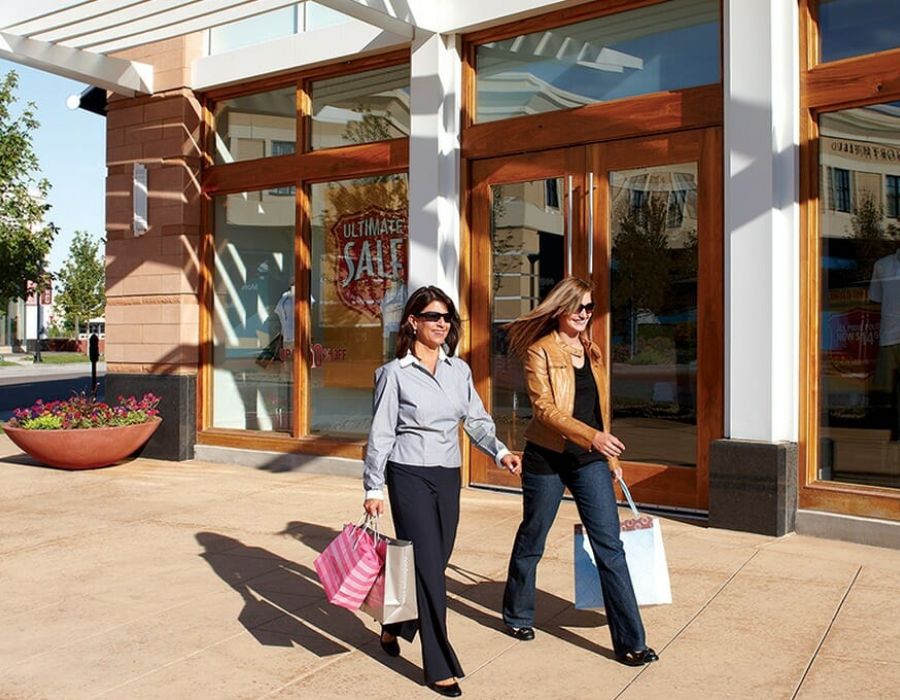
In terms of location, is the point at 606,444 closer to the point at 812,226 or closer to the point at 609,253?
the point at 812,226

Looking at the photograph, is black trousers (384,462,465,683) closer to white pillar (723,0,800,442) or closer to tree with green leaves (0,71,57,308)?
white pillar (723,0,800,442)

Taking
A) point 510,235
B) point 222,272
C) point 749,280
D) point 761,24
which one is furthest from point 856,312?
point 222,272

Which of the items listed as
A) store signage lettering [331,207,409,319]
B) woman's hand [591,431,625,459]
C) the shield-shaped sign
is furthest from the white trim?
woman's hand [591,431,625,459]

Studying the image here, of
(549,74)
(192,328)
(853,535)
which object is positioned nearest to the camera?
(853,535)

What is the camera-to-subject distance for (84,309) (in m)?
65.1

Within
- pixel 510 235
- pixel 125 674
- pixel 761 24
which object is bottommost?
pixel 125 674

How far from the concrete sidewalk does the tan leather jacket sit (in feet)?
3.25

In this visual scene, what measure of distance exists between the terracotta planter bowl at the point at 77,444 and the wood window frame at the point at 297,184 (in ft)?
3.29

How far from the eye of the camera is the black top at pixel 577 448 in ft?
14.7

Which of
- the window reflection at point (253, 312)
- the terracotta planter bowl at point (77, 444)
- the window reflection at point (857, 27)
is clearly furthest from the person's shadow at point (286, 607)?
the window reflection at point (857, 27)

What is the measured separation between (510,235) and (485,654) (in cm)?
493

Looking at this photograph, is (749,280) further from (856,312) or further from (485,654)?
(485,654)

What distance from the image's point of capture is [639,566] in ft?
14.7

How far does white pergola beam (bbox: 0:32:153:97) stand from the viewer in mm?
9914
